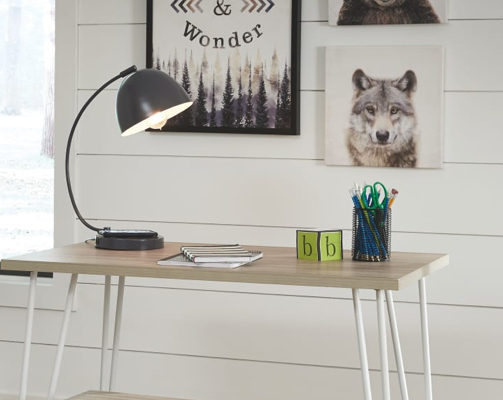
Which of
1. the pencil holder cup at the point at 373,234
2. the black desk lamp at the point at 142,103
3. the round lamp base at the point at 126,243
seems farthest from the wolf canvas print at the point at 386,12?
the round lamp base at the point at 126,243

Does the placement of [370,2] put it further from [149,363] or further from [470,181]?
[149,363]

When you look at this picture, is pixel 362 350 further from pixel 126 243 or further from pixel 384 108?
pixel 384 108

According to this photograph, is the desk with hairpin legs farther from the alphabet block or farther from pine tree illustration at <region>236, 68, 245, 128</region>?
pine tree illustration at <region>236, 68, 245, 128</region>

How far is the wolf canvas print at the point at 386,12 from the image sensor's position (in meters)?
2.88

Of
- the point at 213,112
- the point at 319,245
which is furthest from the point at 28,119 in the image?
the point at 319,245

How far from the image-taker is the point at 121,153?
3209 millimetres

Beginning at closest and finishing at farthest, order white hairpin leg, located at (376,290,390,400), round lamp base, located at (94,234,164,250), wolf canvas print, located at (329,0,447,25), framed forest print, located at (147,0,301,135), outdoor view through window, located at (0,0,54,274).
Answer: white hairpin leg, located at (376,290,390,400)
round lamp base, located at (94,234,164,250)
wolf canvas print, located at (329,0,447,25)
framed forest print, located at (147,0,301,135)
outdoor view through window, located at (0,0,54,274)

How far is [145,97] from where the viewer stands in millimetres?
2432

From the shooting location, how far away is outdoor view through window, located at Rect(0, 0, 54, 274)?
11.0 ft

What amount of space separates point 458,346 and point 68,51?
68.4 inches

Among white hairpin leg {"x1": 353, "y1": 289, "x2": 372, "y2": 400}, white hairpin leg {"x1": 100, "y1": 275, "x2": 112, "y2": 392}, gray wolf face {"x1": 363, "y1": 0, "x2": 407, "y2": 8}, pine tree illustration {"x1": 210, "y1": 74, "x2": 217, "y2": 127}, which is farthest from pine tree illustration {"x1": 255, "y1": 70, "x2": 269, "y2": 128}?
white hairpin leg {"x1": 353, "y1": 289, "x2": 372, "y2": 400}

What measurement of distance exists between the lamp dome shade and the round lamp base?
315 mm

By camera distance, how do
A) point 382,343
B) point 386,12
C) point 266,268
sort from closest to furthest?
point 382,343 → point 266,268 → point 386,12

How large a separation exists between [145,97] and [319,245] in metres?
0.63
